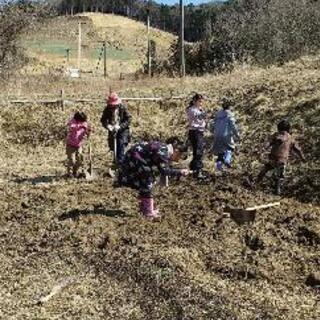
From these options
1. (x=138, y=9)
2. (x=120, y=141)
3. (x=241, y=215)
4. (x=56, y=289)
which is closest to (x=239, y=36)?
(x=120, y=141)

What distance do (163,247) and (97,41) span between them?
56.6 meters

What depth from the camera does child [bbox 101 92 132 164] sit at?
12391 millimetres

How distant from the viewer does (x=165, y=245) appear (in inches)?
331

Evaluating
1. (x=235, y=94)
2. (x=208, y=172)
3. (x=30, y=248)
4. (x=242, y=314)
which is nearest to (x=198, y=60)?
(x=235, y=94)

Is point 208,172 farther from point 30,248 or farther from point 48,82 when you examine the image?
point 48,82

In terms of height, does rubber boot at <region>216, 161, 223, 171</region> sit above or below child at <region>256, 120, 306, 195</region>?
below

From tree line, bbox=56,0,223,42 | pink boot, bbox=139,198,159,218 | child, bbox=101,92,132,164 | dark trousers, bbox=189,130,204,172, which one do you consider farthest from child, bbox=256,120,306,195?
tree line, bbox=56,0,223,42

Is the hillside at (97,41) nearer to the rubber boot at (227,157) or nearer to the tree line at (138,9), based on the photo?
the tree line at (138,9)

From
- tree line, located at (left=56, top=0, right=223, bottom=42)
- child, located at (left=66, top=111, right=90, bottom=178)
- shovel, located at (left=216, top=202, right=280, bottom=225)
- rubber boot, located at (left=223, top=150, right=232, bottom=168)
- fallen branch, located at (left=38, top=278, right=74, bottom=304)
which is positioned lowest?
fallen branch, located at (left=38, top=278, right=74, bottom=304)

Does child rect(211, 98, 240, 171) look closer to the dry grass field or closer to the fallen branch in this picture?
the dry grass field

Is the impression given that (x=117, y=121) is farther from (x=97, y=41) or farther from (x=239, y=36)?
(x=97, y=41)

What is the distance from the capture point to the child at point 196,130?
12.0 m

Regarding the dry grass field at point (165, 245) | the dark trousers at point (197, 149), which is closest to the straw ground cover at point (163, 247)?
the dry grass field at point (165, 245)

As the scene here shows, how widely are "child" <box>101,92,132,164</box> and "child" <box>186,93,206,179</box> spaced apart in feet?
3.78
